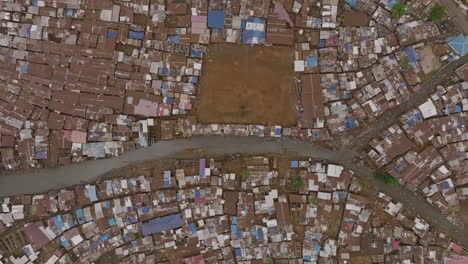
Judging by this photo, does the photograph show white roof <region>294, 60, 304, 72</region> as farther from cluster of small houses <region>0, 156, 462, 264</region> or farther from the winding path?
cluster of small houses <region>0, 156, 462, 264</region>

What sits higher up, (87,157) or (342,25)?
(342,25)

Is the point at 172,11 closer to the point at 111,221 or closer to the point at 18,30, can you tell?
the point at 18,30

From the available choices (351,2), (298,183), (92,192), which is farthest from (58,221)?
(351,2)

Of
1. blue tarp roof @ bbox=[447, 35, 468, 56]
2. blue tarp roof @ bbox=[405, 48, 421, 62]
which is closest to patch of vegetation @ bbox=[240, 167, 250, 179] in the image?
blue tarp roof @ bbox=[405, 48, 421, 62]

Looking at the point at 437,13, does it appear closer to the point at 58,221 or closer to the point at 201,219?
the point at 201,219

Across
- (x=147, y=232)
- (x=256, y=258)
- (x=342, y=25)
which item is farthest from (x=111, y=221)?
(x=342, y=25)

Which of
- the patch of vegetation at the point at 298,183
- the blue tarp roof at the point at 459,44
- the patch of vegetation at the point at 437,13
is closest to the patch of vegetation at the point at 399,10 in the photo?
the patch of vegetation at the point at 437,13

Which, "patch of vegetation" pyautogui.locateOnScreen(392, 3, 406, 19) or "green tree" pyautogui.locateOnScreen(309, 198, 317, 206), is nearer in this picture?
"patch of vegetation" pyautogui.locateOnScreen(392, 3, 406, 19)
